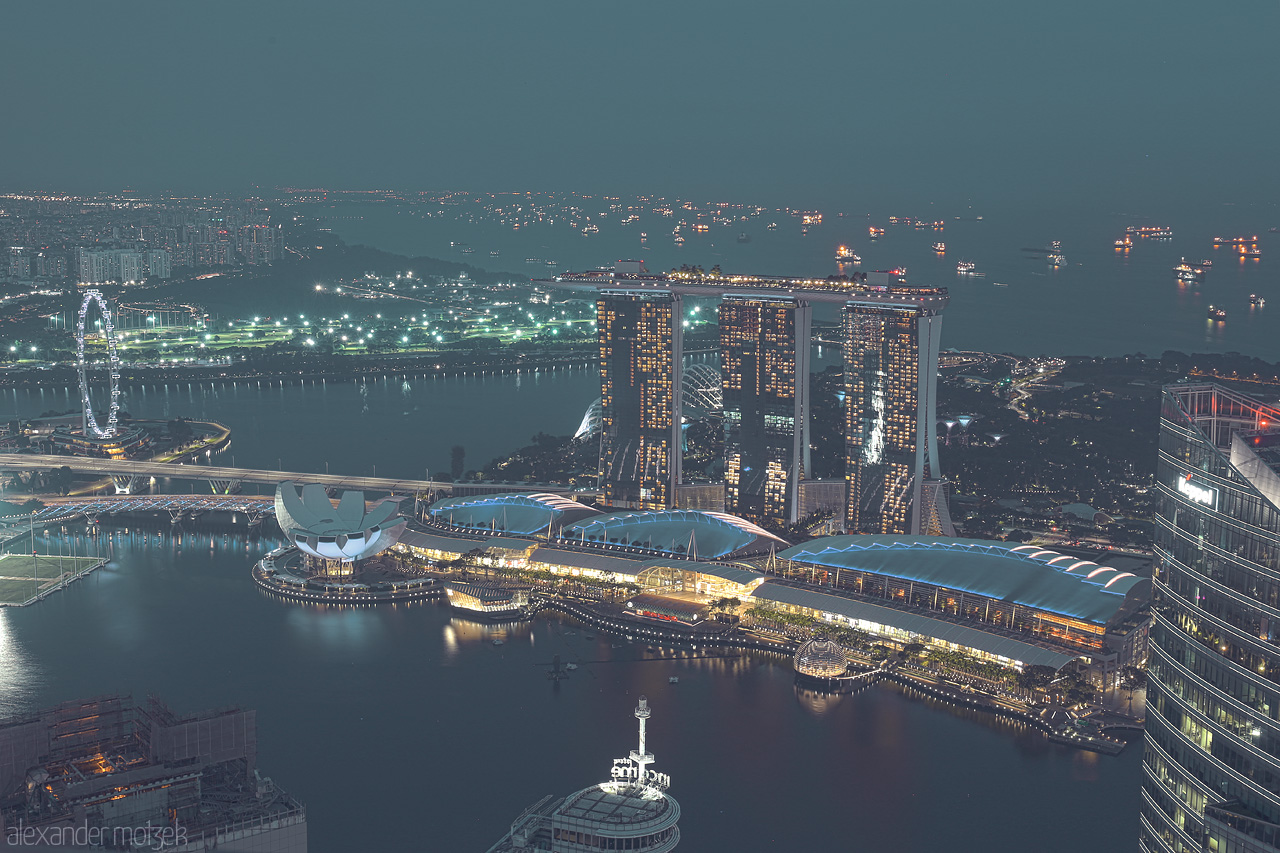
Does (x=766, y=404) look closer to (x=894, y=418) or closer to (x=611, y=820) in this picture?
(x=894, y=418)

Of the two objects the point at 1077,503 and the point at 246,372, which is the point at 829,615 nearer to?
the point at 1077,503

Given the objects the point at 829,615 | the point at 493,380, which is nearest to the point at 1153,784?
the point at 829,615

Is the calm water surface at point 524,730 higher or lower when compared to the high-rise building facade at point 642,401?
lower

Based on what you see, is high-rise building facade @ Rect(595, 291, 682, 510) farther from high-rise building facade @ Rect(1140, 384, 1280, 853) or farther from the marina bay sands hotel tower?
high-rise building facade @ Rect(1140, 384, 1280, 853)

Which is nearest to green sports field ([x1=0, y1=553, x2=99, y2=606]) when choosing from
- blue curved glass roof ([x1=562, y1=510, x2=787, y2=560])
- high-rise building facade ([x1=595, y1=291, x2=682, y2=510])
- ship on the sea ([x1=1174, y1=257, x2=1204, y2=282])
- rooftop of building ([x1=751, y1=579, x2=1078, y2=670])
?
blue curved glass roof ([x1=562, y1=510, x2=787, y2=560])

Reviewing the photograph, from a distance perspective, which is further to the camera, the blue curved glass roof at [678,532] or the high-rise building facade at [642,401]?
the high-rise building facade at [642,401]

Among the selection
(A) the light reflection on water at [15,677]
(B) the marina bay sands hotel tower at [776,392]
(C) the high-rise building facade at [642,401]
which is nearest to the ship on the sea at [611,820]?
(A) the light reflection on water at [15,677]

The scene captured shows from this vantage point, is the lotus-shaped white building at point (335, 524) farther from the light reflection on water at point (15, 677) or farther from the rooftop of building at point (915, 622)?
the rooftop of building at point (915, 622)

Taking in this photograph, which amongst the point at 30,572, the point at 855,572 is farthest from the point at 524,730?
the point at 30,572
